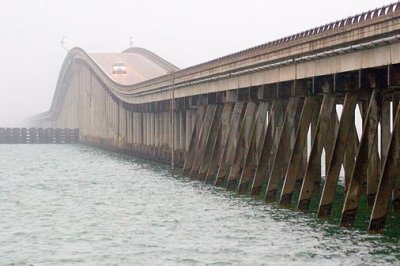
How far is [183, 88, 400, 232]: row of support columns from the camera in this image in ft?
91.8

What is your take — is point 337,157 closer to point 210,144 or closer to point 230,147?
point 230,147

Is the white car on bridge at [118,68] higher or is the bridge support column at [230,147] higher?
the white car on bridge at [118,68]

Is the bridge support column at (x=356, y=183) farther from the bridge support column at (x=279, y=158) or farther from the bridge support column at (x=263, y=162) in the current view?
the bridge support column at (x=263, y=162)

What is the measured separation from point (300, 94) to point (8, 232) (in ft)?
46.9

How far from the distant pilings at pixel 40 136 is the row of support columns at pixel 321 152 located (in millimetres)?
92185

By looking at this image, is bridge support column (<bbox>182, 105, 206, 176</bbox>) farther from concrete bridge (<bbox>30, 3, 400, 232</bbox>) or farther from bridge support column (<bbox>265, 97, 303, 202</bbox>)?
bridge support column (<bbox>265, 97, 303, 202</bbox>)

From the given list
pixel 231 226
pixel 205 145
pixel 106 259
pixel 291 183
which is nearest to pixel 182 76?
pixel 205 145

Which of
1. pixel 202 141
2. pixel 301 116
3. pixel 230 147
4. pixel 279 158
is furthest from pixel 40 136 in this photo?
pixel 301 116

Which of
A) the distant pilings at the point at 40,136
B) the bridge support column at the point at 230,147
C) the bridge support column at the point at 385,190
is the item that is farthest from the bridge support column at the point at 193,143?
the distant pilings at the point at 40,136

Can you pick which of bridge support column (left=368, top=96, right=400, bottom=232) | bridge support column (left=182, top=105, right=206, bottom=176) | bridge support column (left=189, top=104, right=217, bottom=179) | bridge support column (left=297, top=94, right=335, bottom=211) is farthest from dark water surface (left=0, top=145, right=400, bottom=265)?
bridge support column (left=182, top=105, right=206, bottom=176)

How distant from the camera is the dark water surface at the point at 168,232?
23875mm

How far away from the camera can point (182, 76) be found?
2388 inches

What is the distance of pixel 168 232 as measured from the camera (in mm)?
29156

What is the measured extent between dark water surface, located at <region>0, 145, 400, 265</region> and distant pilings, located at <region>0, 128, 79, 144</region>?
9721cm
